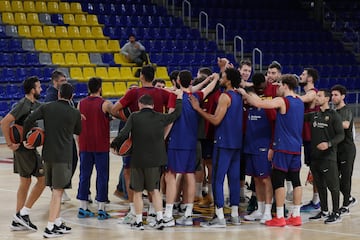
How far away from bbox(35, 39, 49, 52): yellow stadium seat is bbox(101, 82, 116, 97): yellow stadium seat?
1.90 m

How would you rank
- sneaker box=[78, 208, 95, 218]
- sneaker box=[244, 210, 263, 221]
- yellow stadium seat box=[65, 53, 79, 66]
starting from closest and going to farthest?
sneaker box=[244, 210, 263, 221]
sneaker box=[78, 208, 95, 218]
yellow stadium seat box=[65, 53, 79, 66]

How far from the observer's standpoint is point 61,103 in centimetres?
993

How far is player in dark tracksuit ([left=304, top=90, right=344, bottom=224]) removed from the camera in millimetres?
10727

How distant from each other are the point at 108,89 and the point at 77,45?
1.87 metres

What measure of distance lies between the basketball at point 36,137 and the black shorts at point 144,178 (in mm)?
1136

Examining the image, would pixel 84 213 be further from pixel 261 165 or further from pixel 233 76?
pixel 233 76

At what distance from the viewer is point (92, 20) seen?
25.6 meters

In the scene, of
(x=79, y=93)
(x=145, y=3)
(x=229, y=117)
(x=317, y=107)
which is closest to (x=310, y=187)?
(x=317, y=107)

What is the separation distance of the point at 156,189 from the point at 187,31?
57.4 feet

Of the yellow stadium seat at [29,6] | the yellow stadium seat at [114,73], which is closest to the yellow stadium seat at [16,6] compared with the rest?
the yellow stadium seat at [29,6]

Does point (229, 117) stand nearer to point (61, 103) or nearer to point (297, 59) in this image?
point (61, 103)

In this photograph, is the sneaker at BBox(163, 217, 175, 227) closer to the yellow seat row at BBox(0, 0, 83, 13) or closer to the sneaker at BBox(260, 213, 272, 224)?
the sneaker at BBox(260, 213, 272, 224)

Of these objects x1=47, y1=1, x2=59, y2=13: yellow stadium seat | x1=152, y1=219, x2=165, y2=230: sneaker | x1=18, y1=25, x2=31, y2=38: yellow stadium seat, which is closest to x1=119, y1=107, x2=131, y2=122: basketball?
x1=152, y1=219, x2=165, y2=230: sneaker

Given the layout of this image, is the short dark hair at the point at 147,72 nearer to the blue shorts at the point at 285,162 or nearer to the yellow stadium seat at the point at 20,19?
the blue shorts at the point at 285,162
